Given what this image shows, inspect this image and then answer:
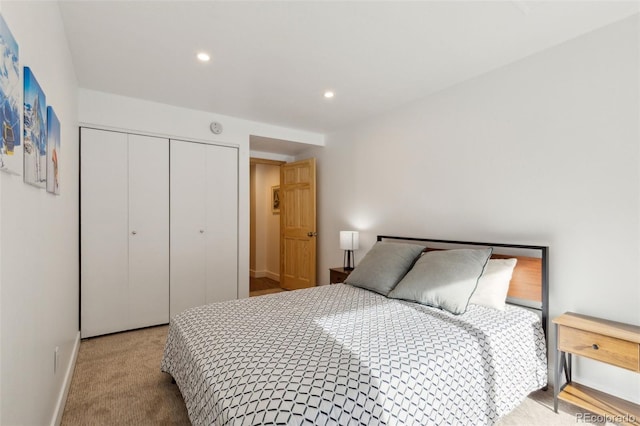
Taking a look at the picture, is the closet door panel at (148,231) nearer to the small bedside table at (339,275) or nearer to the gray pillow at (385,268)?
the small bedside table at (339,275)

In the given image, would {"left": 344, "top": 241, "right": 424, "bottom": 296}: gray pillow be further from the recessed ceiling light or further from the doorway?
the doorway

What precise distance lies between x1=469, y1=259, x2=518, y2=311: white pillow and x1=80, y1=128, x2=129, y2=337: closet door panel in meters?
3.34

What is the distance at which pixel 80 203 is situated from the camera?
3.11m

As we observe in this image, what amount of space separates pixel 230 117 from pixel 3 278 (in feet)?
10.7

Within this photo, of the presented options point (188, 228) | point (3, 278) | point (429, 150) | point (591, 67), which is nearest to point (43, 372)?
point (3, 278)

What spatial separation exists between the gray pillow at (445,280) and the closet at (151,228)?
7.66 feet

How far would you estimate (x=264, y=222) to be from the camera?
20.7ft

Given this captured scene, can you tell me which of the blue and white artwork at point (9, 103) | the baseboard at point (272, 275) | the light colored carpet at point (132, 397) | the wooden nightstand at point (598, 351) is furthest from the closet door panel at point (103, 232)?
the wooden nightstand at point (598, 351)

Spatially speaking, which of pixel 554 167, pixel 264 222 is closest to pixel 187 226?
pixel 264 222

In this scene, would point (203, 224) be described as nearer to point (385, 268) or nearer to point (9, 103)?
point (385, 268)

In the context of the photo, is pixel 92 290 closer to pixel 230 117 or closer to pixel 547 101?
pixel 230 117

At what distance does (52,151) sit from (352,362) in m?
1.91

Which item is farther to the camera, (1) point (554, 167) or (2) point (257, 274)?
(2) point (257, 274)

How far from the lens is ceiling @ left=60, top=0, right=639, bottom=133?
1.91m
